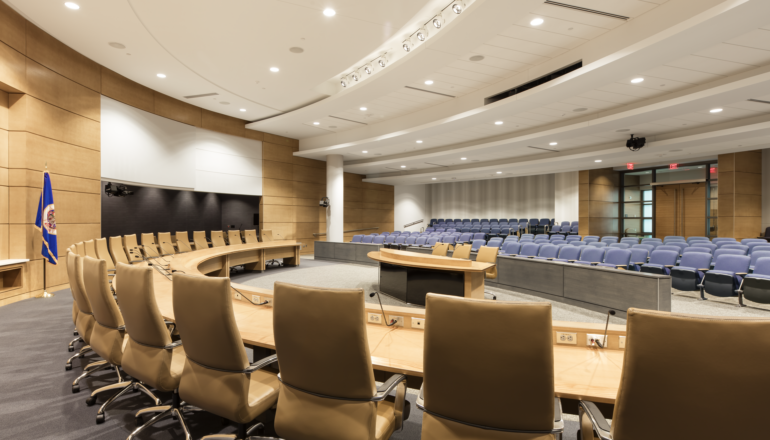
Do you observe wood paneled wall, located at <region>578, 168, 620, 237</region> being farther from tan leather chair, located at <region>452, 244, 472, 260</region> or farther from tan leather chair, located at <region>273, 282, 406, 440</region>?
tan leather chair, located at <region>273, 282, 406, 440</region>

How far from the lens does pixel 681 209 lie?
45.9 ft

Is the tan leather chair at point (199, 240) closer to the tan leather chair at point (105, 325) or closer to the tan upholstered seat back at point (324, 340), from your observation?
the tan leather chair at point (105, 325)

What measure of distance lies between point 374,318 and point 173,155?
919cm

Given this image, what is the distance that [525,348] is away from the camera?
4.25 feet

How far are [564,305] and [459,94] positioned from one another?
192 inches

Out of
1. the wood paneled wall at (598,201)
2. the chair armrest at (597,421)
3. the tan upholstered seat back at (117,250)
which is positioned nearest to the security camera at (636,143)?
the wood paneled wall at (598,201)

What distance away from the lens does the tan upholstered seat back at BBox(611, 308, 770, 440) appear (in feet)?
3.48

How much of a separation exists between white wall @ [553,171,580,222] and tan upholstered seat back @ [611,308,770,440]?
1624 centimetres

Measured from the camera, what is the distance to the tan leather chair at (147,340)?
214 centimetres

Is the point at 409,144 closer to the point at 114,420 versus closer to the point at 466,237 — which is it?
the point at 466,237

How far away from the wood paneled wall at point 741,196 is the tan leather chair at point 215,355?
14.0 m

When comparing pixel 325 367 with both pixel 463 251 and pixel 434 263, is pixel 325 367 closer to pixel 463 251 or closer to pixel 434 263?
pixel 434 263

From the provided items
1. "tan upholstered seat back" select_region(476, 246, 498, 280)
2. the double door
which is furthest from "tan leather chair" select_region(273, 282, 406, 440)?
the double door

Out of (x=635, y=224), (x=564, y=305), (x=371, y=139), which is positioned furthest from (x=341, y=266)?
(x=635, y=224)
